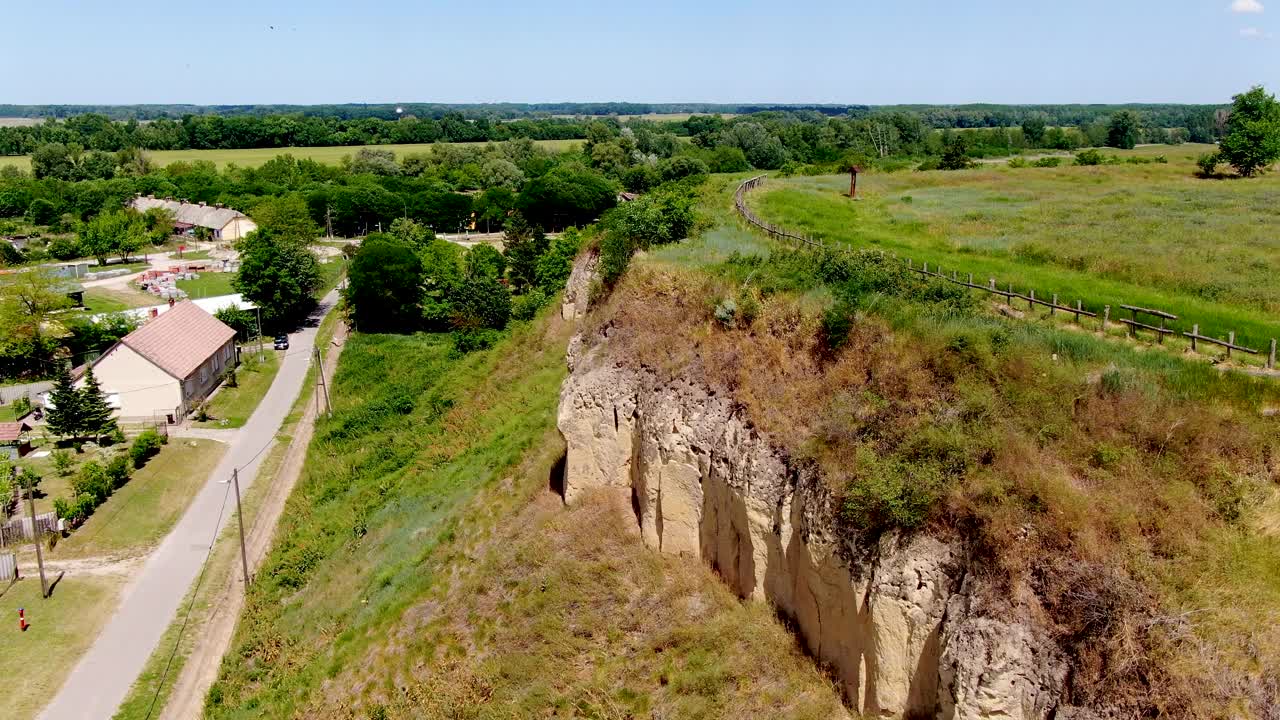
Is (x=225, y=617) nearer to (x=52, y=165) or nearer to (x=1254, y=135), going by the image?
(x=1254, y=135)

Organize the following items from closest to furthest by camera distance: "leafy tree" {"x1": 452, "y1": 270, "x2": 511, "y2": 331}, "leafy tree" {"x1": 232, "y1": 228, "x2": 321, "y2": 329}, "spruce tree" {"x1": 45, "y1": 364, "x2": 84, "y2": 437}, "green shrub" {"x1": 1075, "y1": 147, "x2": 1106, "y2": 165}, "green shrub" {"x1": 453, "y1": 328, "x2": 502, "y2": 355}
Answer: "spruce tree" {"x1": 45, "y1": 364, "x2": 84, "y2": 437} → "green shrub" {"x1": 453, "y1": 328, "x2": 502, "y2": 355} → "leafy tree" {"x1": 452, "y1": 270, "x2": 511, "y2": 331} → "leafy tree" {"x1": 232, "y1": 228, "x2": 321, "y2": 329} → "green shrub" {"x1": 1075, "y1": 147, "x2": 1106, "y2": 165}

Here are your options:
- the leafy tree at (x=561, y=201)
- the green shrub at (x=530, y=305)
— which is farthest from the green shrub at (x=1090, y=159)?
the leafy tree at (x=561, y=201)

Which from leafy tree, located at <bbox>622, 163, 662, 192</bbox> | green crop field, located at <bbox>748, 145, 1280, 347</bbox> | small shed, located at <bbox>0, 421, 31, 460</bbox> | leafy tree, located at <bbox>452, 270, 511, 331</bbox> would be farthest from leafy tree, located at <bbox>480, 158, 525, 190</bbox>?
small shed, located at <bbox>0, 421, 31, 460</bbox>

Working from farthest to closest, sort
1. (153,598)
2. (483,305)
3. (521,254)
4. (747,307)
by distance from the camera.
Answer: (521,254) → (483,305) → (153,598) → (747,307)

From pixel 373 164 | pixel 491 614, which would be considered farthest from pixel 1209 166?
pixel 373 164

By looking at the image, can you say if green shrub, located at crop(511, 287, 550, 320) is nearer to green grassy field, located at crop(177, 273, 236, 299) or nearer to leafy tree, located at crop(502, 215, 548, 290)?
leafy tree, located at crop(502, 215, 548, 290)

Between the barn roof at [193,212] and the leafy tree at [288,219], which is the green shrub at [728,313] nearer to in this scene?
the leafy tree at [288,219]

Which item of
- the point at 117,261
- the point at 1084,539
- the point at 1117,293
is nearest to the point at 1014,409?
the point at 1084,539
